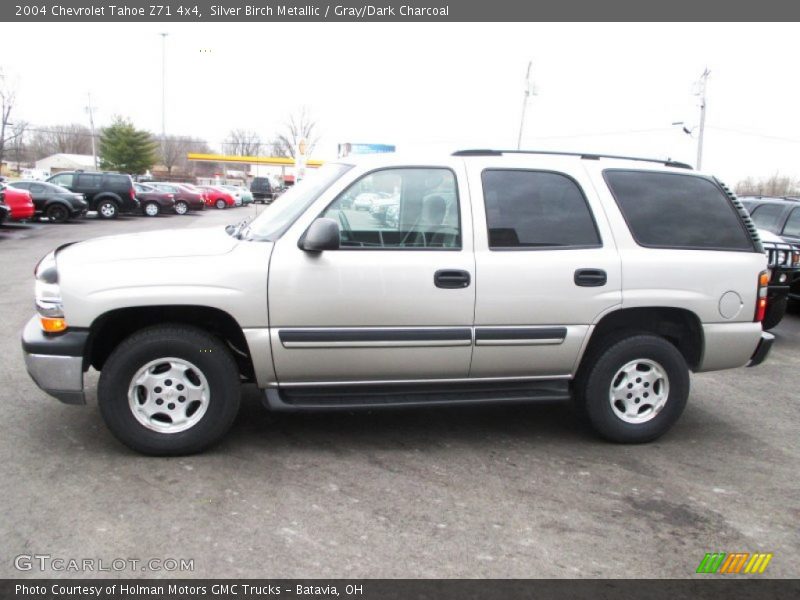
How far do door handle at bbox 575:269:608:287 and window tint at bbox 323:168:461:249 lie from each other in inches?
31.8

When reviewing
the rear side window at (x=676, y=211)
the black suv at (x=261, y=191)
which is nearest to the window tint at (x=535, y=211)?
the rear side window at (x=676, y=211)

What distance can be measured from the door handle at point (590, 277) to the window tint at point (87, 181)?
25692 millimetres

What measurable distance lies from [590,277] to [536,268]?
370 mm

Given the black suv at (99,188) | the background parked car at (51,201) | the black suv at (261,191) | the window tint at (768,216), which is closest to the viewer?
the window tint at (768,216)

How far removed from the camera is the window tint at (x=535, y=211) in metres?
4.37

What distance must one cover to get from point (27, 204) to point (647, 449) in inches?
769

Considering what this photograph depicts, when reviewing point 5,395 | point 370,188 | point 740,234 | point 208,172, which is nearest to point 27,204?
point 5,395

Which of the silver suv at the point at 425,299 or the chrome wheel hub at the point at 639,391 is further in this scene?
the chrome wheel hub at the point at 639,391

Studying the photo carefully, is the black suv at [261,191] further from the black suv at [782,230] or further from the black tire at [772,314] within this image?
the black tire at [772,314]

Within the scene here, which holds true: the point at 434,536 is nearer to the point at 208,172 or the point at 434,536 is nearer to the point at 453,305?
the point at 453,305

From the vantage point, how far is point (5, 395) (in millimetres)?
5102

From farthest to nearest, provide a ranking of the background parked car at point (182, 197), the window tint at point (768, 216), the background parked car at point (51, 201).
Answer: the background parked car at point (182, 197) → the background parked car at point (51, 201) → the window tint at point (768, 216)

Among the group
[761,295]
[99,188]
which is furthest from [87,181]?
[761,295]

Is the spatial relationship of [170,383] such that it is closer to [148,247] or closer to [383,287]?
[148,247]
